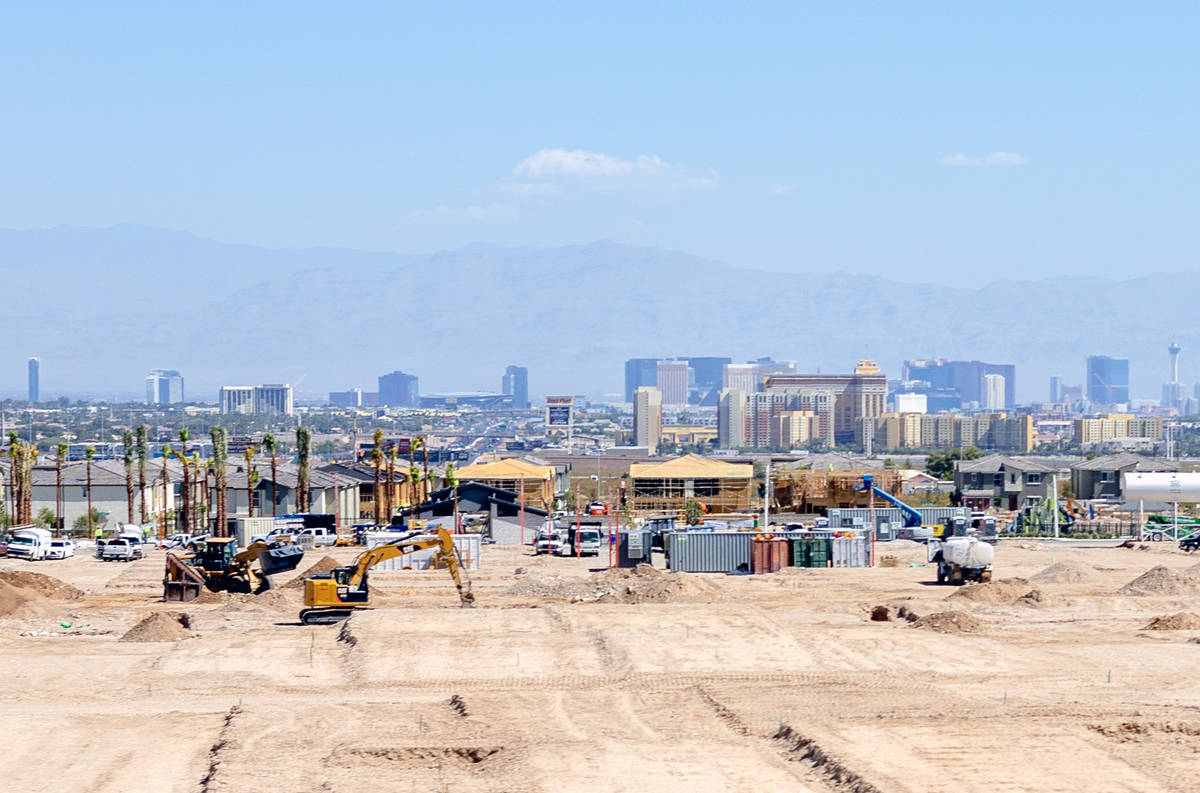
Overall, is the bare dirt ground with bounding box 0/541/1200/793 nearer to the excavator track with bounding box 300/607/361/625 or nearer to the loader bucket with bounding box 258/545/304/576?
the excavator track with bounding box 300/607/361/625

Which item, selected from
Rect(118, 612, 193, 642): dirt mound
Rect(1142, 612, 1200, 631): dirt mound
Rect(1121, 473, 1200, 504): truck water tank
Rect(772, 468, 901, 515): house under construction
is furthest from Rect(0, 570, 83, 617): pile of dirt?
Rect(1121, 473, 1200, 504): truck water tank

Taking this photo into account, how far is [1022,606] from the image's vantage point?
150 ft

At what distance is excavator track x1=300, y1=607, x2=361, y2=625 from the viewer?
4169 cm

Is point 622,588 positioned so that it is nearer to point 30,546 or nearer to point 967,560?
point 967,560

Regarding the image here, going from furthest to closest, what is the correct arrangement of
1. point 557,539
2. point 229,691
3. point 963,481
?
point 963,481 → point 557,539 → point 229,691

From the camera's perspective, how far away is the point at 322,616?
4178 centimetres

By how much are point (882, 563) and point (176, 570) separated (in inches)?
1091

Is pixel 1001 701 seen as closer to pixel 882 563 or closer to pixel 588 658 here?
pixel 588 658

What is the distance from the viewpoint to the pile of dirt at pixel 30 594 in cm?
4512

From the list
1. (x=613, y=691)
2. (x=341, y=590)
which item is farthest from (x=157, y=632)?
(x=613, y=691)

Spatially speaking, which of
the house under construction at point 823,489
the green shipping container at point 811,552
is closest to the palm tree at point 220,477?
the green shipping container at point 811,552

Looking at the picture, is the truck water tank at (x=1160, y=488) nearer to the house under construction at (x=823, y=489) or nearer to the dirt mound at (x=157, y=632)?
the house under construction at (x=823, y=489)

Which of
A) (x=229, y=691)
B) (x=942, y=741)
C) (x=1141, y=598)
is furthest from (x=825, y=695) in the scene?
(x=1141, y=598)

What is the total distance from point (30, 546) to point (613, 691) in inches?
1779
